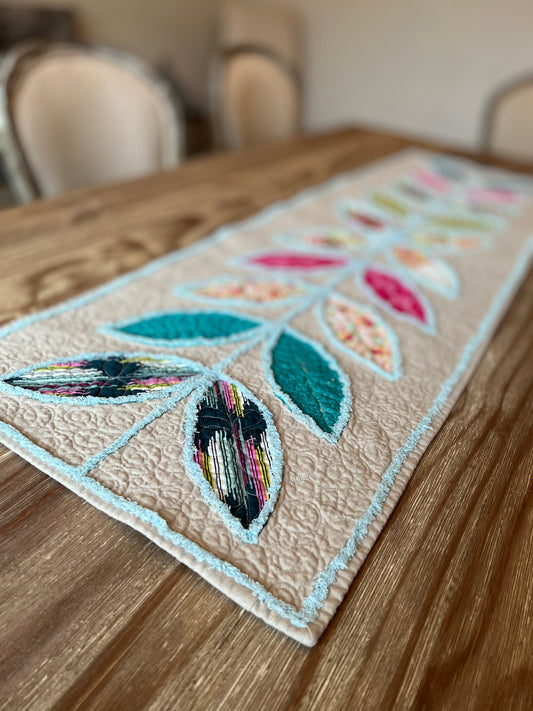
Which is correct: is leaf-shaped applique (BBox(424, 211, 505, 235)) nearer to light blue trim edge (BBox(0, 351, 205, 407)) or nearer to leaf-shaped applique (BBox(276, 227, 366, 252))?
leaf-shaped applique (BBox(276, 227, 366, 252))

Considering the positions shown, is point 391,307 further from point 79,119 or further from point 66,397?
point 79,119

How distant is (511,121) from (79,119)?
1.24 metres

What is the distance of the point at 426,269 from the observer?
78 cm

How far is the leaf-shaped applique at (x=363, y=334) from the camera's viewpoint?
56 cm

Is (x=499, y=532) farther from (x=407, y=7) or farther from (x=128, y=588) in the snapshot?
(x=407, y=7)

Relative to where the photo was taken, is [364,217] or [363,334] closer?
[363,334]

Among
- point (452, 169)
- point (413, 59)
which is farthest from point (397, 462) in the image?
point (413, 59)

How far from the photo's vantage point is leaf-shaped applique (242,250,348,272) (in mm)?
730

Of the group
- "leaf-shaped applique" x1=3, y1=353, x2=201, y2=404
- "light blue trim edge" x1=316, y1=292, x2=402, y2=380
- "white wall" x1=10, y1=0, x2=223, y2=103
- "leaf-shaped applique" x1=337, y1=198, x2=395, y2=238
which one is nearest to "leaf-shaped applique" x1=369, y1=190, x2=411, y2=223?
"leaf-shaped applique" x1=337, y1=198, x2=395, y2=238

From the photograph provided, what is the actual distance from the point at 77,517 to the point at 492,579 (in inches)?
11.2

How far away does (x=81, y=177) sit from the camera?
106 cm

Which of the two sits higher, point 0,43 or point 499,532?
point 0,43

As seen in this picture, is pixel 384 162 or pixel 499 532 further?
pixel 384 162

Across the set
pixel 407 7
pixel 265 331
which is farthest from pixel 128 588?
pixel 407 7
